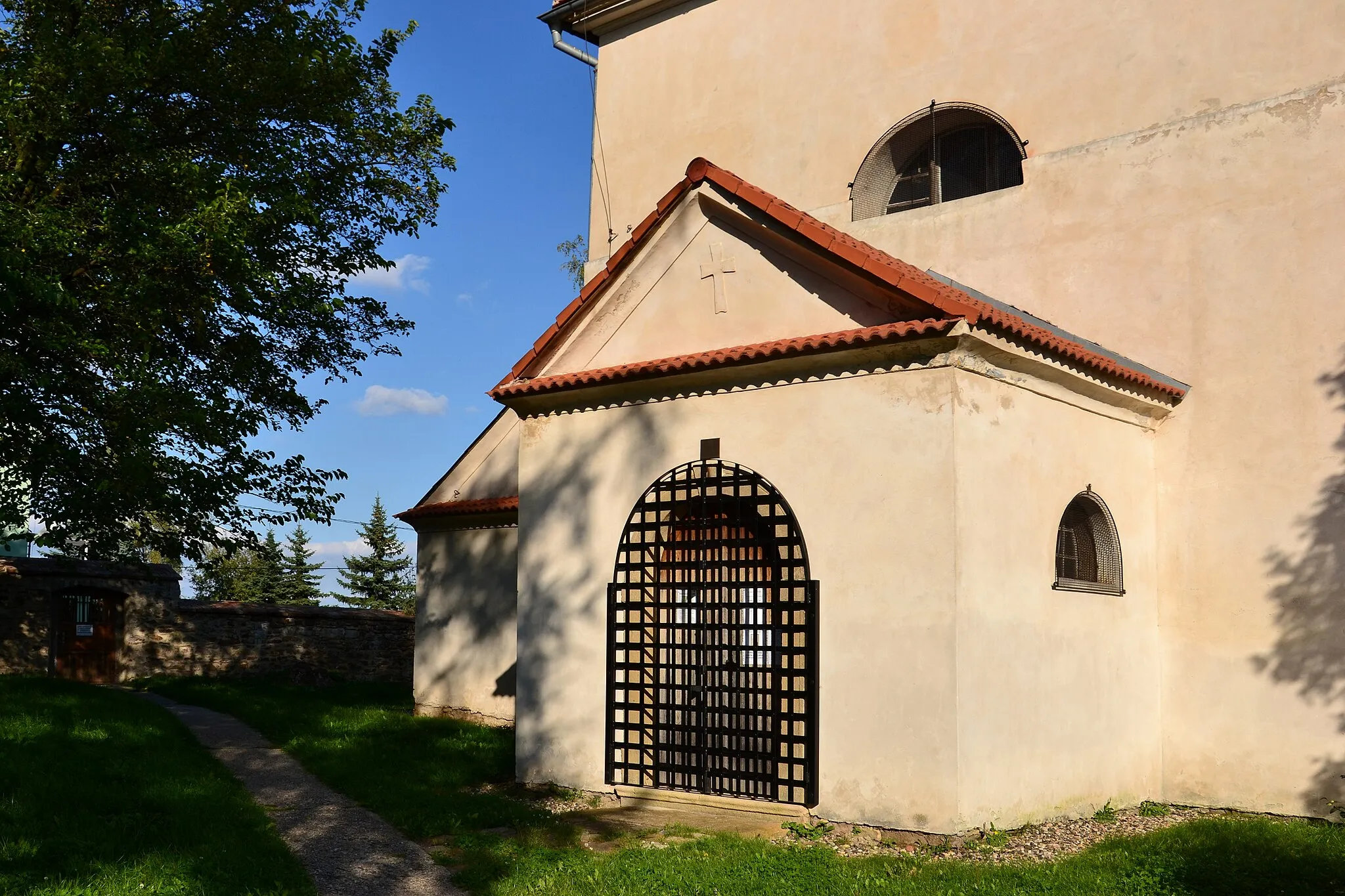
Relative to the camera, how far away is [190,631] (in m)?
23.9

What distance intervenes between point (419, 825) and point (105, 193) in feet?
28.5

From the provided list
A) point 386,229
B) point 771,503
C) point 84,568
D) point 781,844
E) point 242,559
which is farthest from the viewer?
point 242,559

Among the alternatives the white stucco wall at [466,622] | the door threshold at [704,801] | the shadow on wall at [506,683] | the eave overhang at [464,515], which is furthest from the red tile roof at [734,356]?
the shadow on wall at [506,683]

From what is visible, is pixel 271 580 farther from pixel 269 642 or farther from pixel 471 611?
pixel 471 611

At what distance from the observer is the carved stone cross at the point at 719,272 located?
34.2 feet

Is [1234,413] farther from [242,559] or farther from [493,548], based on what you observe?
[242,559]

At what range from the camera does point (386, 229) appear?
53.1 feet

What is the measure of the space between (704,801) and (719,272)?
15.5ft

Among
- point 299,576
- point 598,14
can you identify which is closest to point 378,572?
point 299,576

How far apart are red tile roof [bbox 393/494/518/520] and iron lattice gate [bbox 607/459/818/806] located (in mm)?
5537

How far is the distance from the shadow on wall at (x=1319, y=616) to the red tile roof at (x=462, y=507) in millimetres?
9507

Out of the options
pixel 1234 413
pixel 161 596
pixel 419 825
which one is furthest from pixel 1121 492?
pixel 161 596

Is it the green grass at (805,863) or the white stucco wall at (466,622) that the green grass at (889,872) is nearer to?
the green grass at (805,863)

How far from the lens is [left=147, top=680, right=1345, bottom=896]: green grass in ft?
23.5
